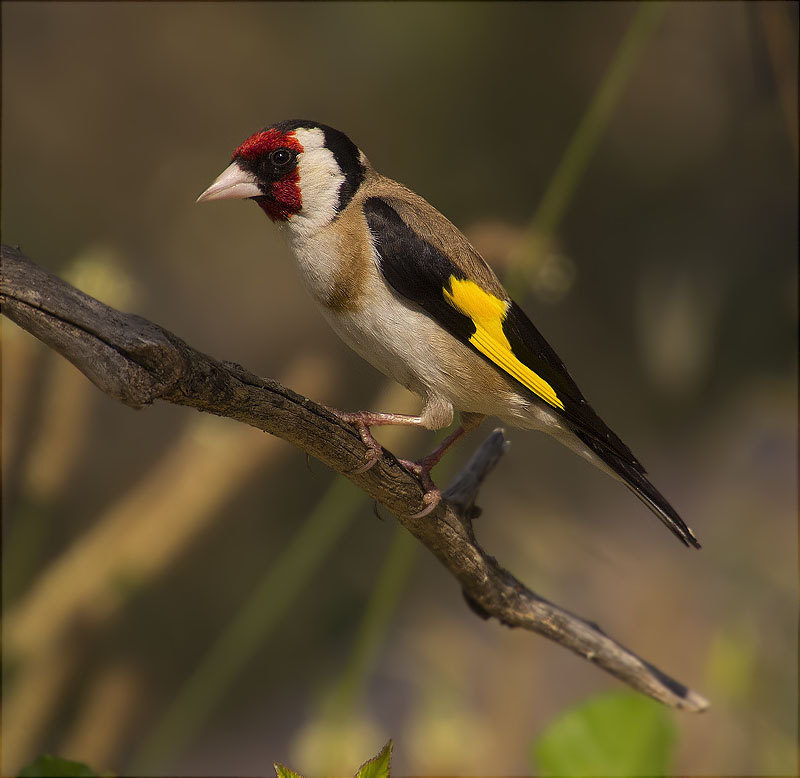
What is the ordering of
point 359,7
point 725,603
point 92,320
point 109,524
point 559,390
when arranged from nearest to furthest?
point 92,320
point 559,390
point 109,524
point 725,603
point 359,7

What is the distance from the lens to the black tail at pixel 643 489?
1139mm

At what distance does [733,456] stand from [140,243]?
1.60 m

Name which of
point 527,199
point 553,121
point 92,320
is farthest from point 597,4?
point 92,320

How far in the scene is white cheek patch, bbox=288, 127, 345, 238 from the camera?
1120mm

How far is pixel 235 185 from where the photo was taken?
109cm

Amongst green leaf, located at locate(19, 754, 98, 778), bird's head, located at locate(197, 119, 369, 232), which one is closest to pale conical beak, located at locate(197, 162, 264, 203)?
bird's head, located at locate(197, 119, 369, 232)

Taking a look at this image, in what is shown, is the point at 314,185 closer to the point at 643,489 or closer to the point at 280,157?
the point at 280,157

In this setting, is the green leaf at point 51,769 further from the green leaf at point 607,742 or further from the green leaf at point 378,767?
the green leaf at point 607,742

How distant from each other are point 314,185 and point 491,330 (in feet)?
0.89

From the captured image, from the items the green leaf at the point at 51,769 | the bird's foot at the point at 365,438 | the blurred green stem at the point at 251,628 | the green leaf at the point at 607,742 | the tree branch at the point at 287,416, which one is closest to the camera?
the tree branch at the point at 287,416

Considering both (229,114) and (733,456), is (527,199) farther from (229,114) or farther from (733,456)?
(733,456)

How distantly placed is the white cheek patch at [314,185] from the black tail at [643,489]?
1.36 feet

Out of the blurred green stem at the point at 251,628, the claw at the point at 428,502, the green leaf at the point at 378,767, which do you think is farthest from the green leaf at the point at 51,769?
the blurred green stem at the point at 251,628

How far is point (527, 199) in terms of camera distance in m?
2.23
